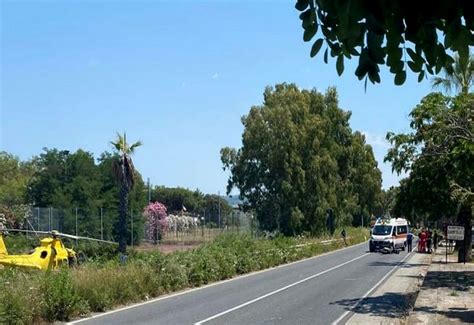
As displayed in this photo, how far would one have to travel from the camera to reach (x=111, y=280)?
1952 cm

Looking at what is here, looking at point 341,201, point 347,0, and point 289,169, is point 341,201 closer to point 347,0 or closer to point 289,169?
point 289,169

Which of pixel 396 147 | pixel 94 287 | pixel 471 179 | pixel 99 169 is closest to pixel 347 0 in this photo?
pixel 94 287

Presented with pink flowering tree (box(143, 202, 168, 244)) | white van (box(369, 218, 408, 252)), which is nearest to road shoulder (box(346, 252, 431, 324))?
white van (box(369, 218, 408, 252))

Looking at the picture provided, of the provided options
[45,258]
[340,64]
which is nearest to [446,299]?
[45,258]

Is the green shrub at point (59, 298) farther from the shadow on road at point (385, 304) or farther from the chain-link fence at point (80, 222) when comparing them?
the chain-link fence at point (80, 222)

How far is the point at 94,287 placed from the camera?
18.5m

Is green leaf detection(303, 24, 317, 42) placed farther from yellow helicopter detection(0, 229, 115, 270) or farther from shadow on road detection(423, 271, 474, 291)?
shadow on road detection(423, 271, 474, 291)

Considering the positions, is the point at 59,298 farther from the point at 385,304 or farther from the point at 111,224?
the point at 111,224

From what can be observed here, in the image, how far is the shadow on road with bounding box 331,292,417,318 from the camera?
17688 millimetres

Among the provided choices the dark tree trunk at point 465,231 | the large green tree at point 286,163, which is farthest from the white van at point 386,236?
the dark tree trunk at point 465,231

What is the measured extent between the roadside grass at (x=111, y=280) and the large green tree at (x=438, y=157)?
8803 millimetres

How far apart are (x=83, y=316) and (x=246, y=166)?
150 feet

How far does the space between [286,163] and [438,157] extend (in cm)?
3573

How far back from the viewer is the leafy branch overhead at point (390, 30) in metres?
3.48
